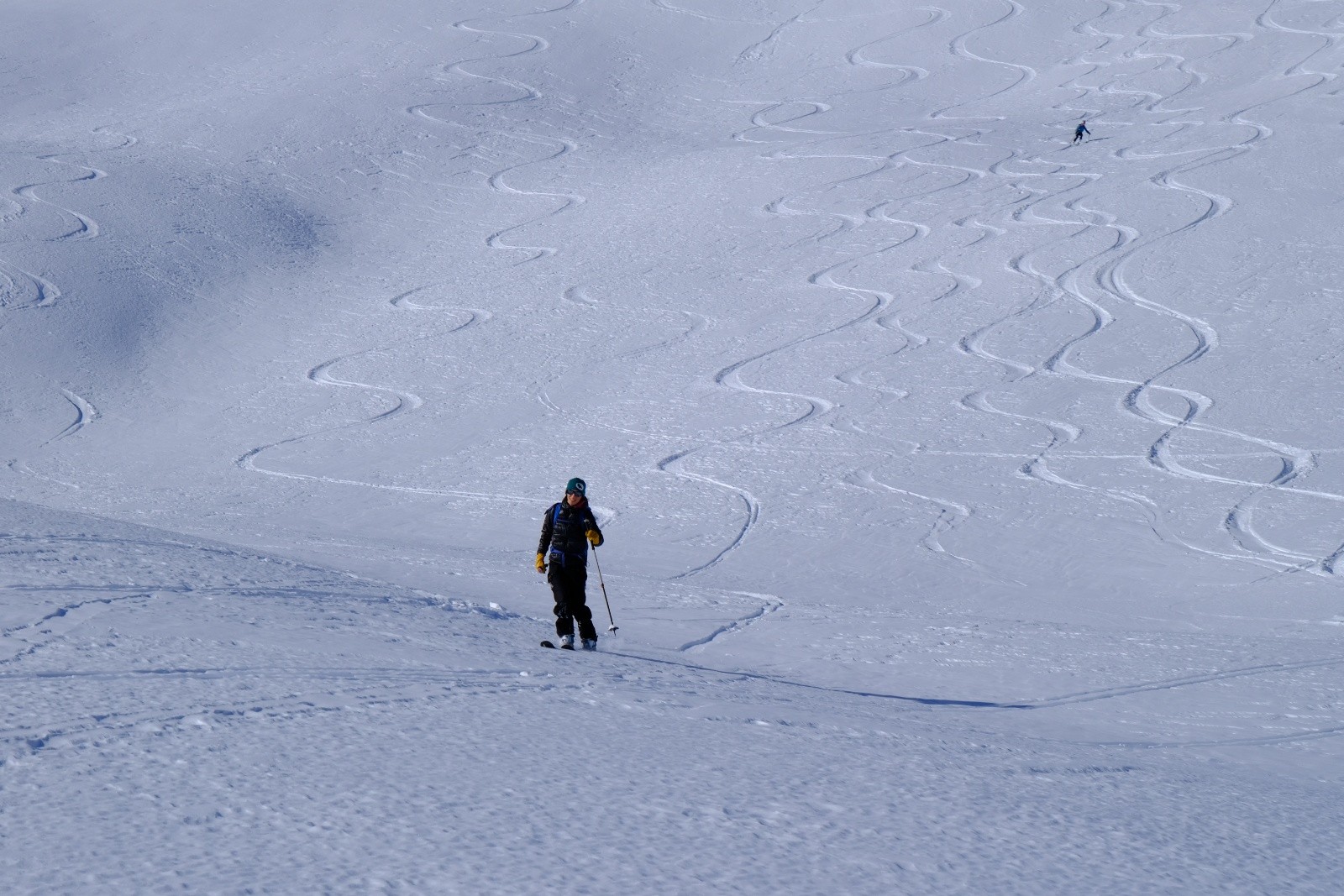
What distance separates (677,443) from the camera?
595 inches

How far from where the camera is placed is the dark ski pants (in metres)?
7.33

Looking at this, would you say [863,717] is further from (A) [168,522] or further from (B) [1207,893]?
(A) [168,522]

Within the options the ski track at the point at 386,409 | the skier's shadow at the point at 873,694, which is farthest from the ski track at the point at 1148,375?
the ski track at the point at 386,409

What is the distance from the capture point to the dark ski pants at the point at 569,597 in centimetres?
733

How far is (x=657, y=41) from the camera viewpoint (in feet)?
110

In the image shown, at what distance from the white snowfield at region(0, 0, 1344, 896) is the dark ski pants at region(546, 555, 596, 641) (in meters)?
0.46

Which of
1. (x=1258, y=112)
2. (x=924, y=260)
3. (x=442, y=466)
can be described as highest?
(x=1258, y=112)

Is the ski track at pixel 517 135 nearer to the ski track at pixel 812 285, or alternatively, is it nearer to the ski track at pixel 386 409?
the ski track at pixel 386 409

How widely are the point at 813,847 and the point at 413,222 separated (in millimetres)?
21172

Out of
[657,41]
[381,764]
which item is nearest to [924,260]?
[657,41]

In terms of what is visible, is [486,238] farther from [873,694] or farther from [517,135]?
[873,694]


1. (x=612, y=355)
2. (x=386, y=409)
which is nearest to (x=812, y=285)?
(x=612, y=355)

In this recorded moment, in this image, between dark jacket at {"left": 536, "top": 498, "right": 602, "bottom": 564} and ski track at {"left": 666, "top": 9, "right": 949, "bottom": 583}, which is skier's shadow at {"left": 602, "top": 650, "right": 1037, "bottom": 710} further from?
ski track at {"left": 666, "top": 9, "right": 949, "bottom": 583}

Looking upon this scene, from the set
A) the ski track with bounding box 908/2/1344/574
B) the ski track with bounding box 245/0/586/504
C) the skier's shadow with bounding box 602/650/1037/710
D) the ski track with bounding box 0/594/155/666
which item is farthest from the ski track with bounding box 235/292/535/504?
the ski track with bounding box 0/594/155/666
